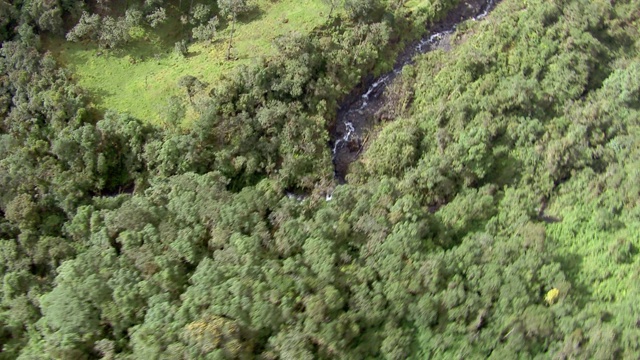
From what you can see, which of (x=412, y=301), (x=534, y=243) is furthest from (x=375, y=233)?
(x=534, y=243)

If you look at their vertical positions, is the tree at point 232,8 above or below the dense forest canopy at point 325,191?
above

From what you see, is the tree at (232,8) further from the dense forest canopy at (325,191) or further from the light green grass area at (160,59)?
the light green grass area at (160,59)

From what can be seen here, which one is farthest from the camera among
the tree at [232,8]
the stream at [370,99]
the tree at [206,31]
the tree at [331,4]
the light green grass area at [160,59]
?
the tree at [331,4]

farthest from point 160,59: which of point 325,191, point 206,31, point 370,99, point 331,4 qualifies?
point 325,191

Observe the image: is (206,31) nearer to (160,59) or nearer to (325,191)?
(160,59)

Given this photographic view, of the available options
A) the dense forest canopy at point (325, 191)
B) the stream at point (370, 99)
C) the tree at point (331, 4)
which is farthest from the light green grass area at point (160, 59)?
the stream at point (370, 99)
